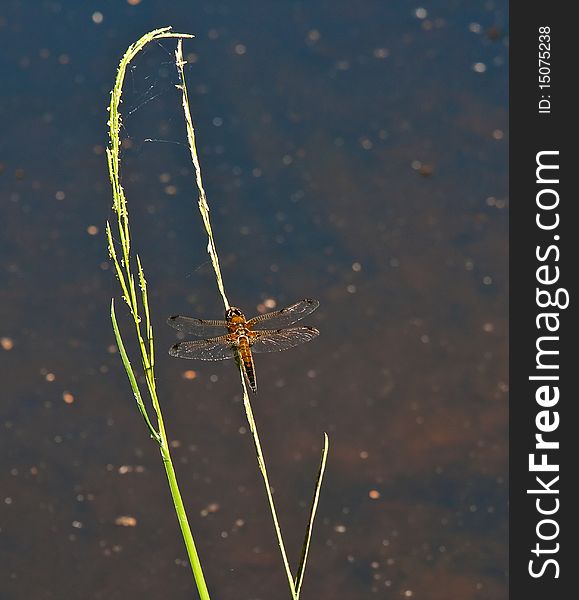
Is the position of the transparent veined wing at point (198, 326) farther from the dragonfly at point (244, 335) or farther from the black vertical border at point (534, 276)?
the black vertical border at point (534, 276)

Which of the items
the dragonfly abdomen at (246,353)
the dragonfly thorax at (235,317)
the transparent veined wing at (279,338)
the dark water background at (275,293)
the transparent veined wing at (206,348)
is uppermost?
the dark water background at (275,293)

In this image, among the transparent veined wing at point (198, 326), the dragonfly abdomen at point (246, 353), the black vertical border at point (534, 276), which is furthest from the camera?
the black vertical border at point (534, 276)

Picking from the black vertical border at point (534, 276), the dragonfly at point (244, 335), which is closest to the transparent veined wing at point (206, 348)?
the dragonfly at point (244, 335)

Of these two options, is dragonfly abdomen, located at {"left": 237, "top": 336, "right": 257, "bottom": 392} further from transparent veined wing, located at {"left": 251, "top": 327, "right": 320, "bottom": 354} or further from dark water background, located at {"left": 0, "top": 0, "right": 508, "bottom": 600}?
dark water background, located at {"left": 0, "top": 0, "right": 508, "bottom": 600}

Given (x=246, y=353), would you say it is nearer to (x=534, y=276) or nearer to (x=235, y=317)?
(x=235, y=317)

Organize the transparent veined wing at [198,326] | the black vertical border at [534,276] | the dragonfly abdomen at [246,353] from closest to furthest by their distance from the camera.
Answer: the dragonfly abdomen at [246,353]
the transparent veined wing at [198,326]
the black vertical border at [534,276]

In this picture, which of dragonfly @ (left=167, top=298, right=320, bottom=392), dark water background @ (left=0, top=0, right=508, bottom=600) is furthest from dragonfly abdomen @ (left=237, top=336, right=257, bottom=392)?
dark water background @ (left=0, top=0, right=508, bottom=600)

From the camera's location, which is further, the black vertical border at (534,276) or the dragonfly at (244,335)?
the black vertical border at (534,276)
